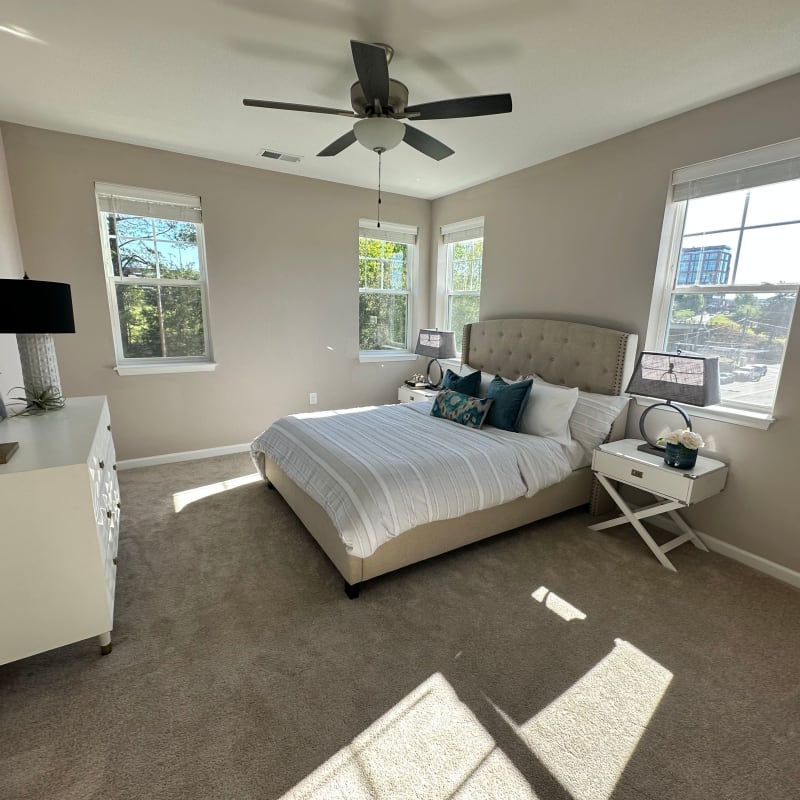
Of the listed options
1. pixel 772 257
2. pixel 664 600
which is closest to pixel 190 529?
pixel 664 600

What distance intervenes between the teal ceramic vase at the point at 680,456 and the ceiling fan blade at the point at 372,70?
2.38 m

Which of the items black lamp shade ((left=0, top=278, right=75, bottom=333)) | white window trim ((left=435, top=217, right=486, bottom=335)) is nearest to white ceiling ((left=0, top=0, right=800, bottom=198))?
black lamp shade ((left=0, top=278, right=75, bottom=333))

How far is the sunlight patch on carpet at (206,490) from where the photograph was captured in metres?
3.22

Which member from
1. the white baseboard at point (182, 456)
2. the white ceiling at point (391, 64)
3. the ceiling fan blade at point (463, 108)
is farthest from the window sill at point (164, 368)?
the ceiling fan blade at point (463, 108)

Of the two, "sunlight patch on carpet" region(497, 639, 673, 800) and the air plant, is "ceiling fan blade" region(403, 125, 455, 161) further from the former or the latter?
"sunlight patch on carpet" region(497, 639, 673, 800)

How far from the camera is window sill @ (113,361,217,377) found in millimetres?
3676

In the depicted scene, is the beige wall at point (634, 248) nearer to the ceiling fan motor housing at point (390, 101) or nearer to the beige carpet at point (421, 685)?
the beige carpet at point (421, 685)

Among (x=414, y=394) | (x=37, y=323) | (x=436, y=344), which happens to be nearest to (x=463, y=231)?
(x=436, y=344)

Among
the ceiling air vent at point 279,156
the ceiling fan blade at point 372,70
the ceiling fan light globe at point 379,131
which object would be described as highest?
the ceiling air vent at point 279,156

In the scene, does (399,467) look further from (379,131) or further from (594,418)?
(379,131)

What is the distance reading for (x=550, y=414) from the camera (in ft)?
9.86

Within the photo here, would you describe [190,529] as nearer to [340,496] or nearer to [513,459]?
[340,496]

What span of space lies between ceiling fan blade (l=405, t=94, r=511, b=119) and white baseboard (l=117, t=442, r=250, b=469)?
3.39 meters

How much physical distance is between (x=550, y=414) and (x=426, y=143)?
1.90 meters
